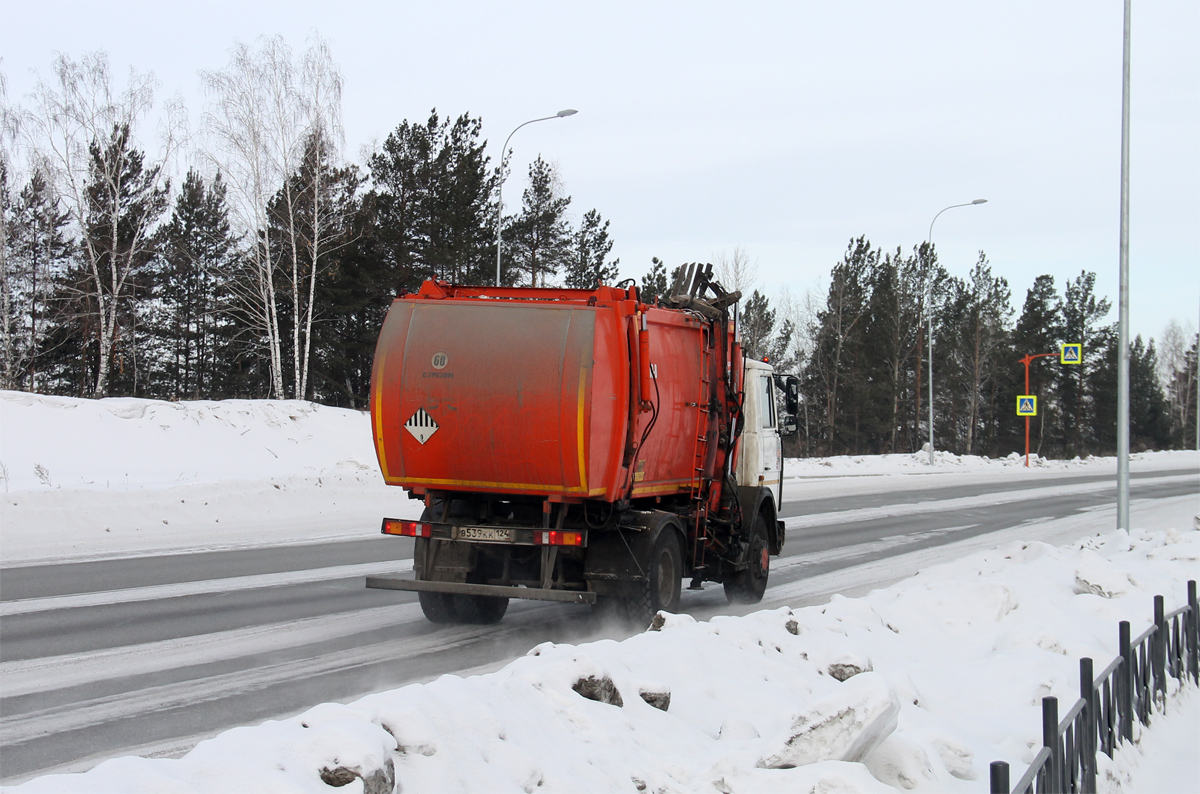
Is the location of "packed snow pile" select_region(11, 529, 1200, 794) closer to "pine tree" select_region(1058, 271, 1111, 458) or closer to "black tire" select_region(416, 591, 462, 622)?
"black tire" select_region(416, 591, 462, 622)

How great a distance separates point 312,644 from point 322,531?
857cm

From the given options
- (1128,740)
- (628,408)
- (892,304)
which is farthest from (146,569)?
(892,304)

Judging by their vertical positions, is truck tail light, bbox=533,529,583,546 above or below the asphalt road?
above

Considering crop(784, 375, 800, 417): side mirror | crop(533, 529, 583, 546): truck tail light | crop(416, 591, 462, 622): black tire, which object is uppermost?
crop(784, 375, 800, 417): side mirror

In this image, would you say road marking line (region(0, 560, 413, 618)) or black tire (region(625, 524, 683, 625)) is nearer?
black tire (region(625, 524, 683, 625))

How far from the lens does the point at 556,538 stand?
8.64 m

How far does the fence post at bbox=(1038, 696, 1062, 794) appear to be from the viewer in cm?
397

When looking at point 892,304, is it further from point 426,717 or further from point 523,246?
point 426,717

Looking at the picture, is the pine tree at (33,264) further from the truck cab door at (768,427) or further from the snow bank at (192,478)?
the truck cab door at (768,427)

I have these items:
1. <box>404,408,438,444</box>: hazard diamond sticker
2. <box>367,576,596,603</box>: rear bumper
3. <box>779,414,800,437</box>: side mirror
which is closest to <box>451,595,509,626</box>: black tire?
<box>367,576,596,603</box>: rear bumper

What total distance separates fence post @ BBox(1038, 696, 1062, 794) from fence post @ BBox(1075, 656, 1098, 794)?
52 centimetres

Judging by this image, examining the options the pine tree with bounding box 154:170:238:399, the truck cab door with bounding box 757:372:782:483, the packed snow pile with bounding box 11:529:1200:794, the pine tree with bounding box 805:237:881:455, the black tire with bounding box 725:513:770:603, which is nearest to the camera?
the packed snow pile with bounding box 11:529:1200:794

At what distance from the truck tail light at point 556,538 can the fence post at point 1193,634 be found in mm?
4621

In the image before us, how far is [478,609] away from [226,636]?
2.25 meters
